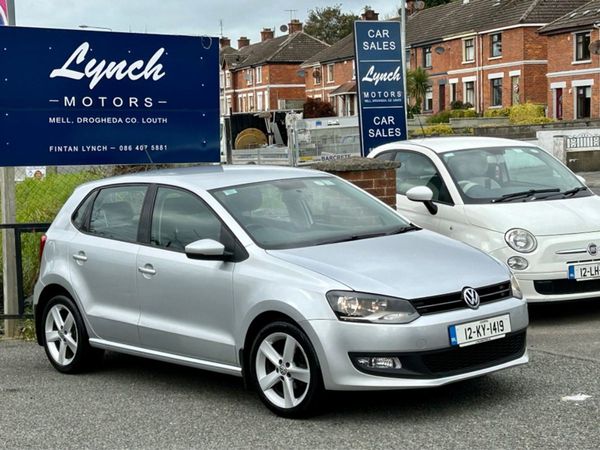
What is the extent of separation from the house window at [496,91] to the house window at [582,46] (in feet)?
28.5

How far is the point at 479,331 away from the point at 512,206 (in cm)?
366

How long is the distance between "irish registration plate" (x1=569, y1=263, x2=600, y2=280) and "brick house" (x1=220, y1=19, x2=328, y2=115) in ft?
287

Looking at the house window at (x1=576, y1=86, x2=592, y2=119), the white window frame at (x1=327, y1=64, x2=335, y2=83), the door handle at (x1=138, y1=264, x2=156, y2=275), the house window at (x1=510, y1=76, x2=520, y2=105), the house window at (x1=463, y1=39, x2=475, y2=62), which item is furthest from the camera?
the white window frame at (x1=327, y1=64, x2=335, y2=83)

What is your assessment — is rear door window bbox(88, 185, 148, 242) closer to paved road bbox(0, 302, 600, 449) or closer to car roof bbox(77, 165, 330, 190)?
car roof bbox(77, 165, 330, 190)

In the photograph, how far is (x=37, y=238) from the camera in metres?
10.2

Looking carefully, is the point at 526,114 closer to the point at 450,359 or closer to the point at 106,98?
the point at 106,98

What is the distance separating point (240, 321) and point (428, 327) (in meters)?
1.22

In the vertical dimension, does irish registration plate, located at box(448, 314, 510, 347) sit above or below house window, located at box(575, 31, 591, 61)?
below

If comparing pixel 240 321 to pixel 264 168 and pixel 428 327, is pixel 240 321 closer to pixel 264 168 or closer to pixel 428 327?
pixel 428 327

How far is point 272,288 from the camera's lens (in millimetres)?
5949

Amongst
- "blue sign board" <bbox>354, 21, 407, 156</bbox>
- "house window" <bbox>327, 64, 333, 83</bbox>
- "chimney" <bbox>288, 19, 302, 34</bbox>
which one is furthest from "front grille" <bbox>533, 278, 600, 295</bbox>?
"chimney" <bbox>288, 19, 302, 34</bbox>

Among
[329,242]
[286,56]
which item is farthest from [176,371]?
[286,56]

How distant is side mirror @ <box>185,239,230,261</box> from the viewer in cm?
623

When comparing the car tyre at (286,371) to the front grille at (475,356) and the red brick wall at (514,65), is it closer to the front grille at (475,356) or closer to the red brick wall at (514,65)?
the front grille at (475,356)
